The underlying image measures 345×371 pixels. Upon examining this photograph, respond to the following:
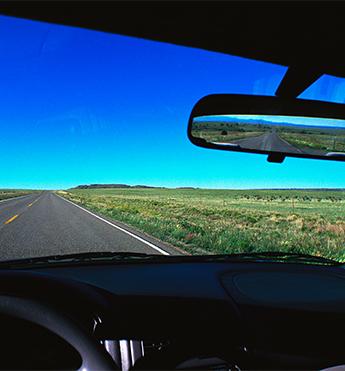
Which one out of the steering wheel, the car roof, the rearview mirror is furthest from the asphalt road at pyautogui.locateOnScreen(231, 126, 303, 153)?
the steering wheel

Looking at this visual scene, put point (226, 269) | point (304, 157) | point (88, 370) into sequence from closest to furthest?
1. point (88, 370)
2. point (304, 157)
3. point (226, 269)

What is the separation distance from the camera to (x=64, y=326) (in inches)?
52.5

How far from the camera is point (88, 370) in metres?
1.23

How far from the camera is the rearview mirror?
7.12 ft

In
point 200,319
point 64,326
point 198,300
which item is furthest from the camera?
point 198,300

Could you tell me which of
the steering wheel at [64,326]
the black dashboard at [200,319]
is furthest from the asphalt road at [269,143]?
the steering wheel at [64,326]

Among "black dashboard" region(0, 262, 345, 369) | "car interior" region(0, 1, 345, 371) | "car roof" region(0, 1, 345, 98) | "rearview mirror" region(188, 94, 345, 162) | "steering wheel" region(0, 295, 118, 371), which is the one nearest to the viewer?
"steering wheel" region(0, 295, 118, 371)

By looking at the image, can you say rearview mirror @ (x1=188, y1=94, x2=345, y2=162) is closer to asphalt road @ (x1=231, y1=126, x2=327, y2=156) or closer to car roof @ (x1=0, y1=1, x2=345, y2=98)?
asphalt road @ (x1=231, y1=126, x2=327, y2=156)

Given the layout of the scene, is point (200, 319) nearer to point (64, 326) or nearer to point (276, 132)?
point (64, 326)

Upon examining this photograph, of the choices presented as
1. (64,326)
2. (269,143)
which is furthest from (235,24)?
(64,326)

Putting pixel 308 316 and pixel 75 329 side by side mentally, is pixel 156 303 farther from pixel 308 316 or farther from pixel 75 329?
pixel 308 316

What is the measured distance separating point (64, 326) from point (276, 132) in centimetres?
197

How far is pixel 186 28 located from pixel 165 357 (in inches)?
79.5

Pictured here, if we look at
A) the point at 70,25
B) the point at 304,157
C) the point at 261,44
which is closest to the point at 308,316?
the point at 304,157
